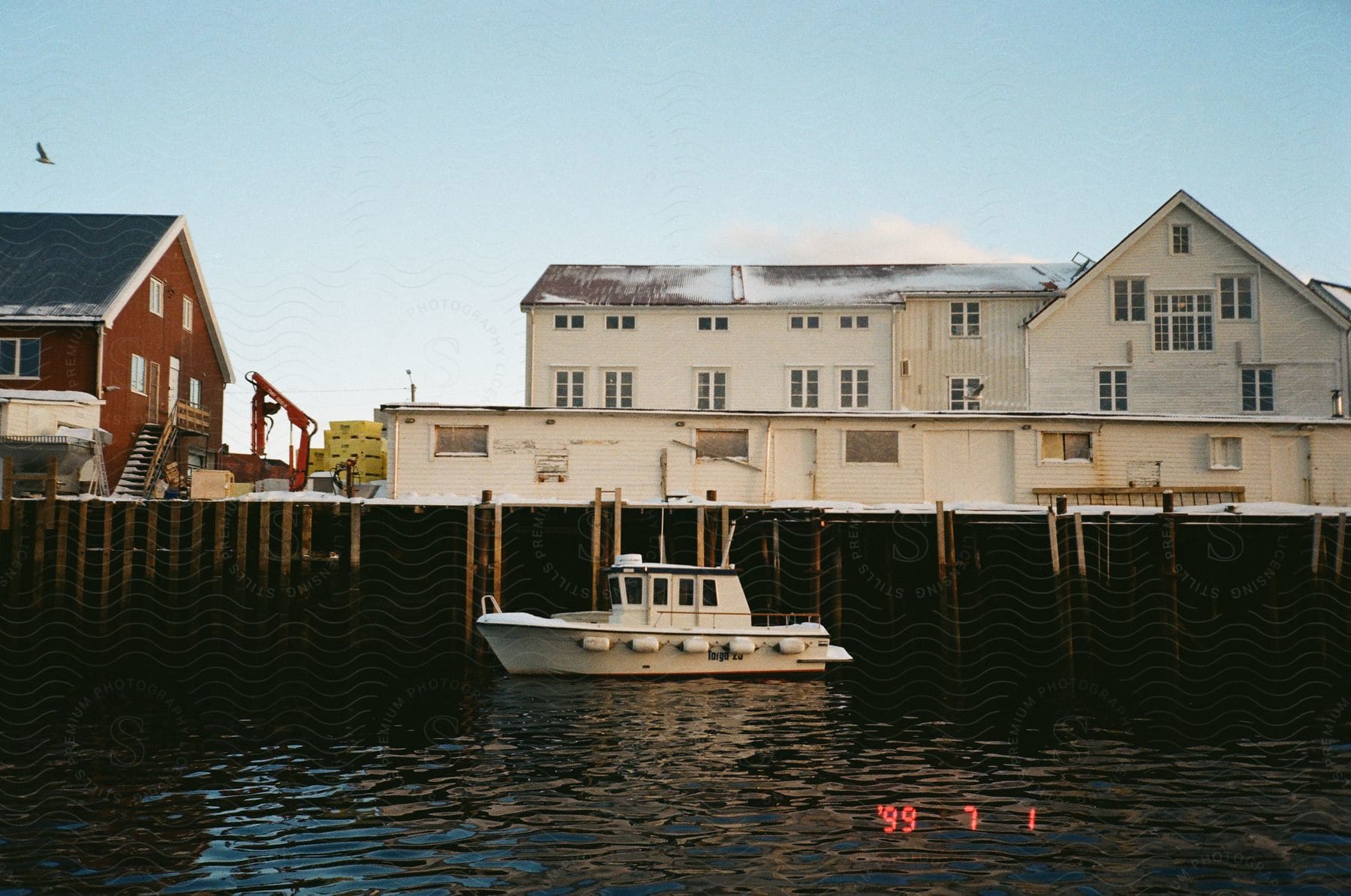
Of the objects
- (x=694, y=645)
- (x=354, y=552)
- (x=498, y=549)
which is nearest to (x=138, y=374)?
(x=354, y=552)

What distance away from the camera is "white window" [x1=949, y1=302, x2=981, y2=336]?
154ft

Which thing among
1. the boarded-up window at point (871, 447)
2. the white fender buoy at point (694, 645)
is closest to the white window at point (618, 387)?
the boarded-up window at point (871, 447)

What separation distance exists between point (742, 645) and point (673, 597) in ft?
6.66

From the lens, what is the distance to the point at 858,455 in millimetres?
35281

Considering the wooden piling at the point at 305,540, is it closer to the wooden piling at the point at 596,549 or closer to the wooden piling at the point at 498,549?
the wooden piling at the point at 498,549

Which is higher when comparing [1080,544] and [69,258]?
[69,258]

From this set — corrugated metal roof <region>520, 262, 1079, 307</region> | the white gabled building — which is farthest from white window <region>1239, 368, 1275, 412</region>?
corrugated metal roof <region>520, 262, 1079, 307</region>

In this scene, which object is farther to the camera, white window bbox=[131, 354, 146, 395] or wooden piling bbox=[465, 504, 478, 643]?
white window bbox=[131, 354, 146, 395]

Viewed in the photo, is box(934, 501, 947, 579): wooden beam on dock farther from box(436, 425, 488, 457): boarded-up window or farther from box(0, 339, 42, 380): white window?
box(0, 339, 42, 380): white window

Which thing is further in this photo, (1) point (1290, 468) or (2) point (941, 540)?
(1) point (1290, 468)

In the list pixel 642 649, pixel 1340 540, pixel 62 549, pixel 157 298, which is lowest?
pixel 642 649

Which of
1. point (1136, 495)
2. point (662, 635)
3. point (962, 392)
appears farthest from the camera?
point (962, 392)

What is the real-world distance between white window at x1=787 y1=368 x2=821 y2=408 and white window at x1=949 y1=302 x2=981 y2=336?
21.3ft

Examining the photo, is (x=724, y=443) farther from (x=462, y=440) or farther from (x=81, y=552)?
(x=81, y=552)
